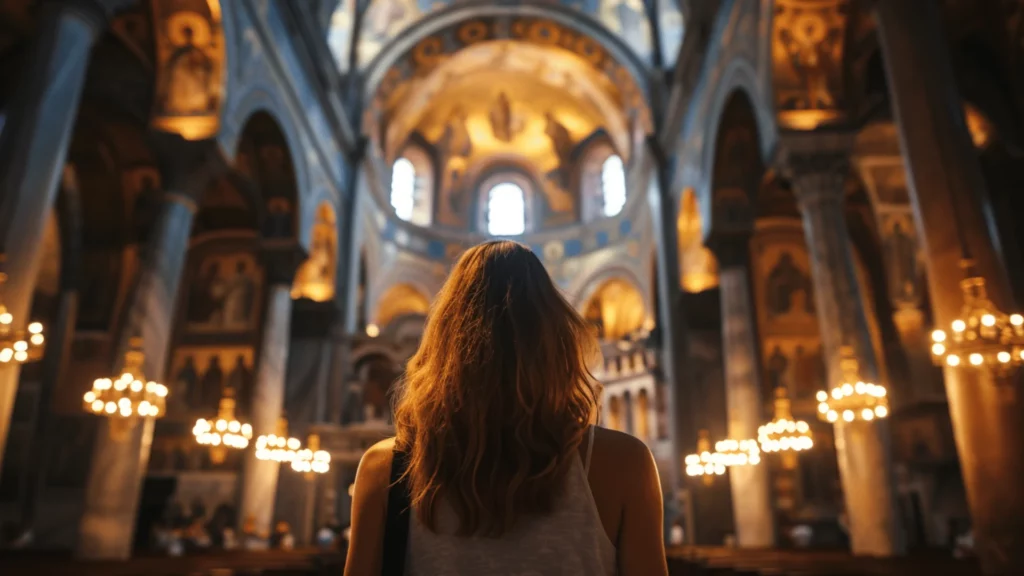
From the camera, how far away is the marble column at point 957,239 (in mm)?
6582

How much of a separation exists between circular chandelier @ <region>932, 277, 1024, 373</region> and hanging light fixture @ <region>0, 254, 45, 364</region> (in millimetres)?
8768

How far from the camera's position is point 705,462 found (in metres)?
15.7

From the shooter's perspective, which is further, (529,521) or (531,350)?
(531,350)

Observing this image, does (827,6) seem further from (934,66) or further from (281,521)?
(281,521)

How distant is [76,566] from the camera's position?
7852 mm

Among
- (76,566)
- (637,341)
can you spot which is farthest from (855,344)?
(637,341)

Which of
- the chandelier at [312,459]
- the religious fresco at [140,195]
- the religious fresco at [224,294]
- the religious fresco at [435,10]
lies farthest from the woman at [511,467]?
the religious fresco at [435,10]

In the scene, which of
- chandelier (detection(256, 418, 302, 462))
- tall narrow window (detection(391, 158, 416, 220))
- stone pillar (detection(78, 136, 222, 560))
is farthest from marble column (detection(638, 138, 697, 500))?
stone pillar (detection(78, 136, 222, 560))

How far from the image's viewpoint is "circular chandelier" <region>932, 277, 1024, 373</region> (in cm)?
665

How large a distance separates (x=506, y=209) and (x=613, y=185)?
4754 millimetres

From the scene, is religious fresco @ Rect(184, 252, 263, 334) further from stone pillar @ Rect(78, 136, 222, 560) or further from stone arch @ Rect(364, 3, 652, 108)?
stone pillar @ Rect(78, 136, 222, 560)

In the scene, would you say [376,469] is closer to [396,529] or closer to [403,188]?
[396,529]

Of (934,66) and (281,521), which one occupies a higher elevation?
(934,66)

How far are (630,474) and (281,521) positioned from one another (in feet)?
58.7
